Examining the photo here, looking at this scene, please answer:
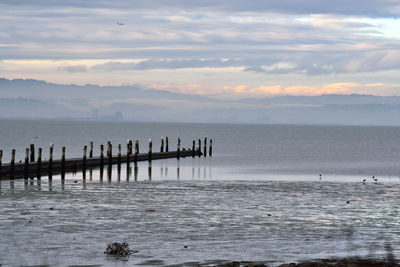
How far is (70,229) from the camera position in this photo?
25.1m

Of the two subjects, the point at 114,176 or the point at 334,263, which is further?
the point at 114,176

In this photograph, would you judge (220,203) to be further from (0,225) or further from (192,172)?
(192,172)

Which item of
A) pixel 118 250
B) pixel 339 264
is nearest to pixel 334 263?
pixel 339 264

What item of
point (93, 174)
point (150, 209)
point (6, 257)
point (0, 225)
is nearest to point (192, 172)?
point (93, 174)

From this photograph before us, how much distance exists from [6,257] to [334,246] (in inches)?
397

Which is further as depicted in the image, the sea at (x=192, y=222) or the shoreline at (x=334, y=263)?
the sea at (x=192, y=222)

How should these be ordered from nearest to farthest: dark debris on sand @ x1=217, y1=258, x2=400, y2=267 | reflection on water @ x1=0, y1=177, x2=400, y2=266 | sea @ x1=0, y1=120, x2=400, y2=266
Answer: dark debris on sand @ x1=217, y1=258, x2=400, y2=267 < sea @ x1=0, y1=120, x2=400, y2=266 < reflection on water @ x1=0, y1=177, x2=400, y2=266

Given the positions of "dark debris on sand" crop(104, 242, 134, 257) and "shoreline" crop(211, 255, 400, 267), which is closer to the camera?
"shoreline" crop(211, 255, 400, 267)

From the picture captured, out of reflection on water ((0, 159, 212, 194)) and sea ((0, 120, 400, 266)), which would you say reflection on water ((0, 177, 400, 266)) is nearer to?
sea ((0, 120, 400, 266))

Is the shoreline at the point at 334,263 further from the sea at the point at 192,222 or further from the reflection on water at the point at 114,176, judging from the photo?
the reflection on water at the point at 114,176

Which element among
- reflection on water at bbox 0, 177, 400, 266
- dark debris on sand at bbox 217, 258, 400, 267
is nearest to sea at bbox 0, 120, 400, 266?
reflection on water at bbox 0, 177, 400, 266

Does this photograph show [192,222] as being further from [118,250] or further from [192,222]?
[118,250]

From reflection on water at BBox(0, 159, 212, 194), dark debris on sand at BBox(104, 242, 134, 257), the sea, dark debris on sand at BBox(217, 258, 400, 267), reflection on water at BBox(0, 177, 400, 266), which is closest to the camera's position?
→ dark debris on sand at BBox(217, 258, 400, 267)

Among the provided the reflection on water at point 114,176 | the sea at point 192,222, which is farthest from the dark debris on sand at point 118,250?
the reflection on water at point 114,176
